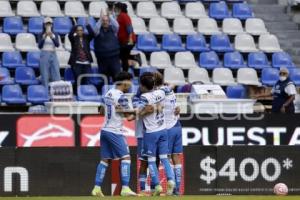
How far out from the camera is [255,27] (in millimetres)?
21406

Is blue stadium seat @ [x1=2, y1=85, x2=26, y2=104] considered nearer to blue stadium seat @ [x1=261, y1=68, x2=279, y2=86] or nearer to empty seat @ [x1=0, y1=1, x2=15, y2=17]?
empty seat @ [x1=0, y1=1, x2=15, y2=17]

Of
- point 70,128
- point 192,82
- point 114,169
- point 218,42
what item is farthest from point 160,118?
point 218,42

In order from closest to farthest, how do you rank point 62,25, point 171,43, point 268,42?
point 62,25, point 171,43, point 268,42

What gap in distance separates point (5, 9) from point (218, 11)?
4785mm

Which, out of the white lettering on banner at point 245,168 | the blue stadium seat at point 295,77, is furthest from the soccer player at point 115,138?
the blue stadium seat at point 295,77

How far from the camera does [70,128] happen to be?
53.3 ft

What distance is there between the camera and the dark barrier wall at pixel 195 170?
1423 cm

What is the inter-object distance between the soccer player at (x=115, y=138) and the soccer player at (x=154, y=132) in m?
0.24

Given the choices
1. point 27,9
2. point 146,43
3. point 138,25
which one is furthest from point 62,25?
point 146,43

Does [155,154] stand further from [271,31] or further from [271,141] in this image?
[271,31]

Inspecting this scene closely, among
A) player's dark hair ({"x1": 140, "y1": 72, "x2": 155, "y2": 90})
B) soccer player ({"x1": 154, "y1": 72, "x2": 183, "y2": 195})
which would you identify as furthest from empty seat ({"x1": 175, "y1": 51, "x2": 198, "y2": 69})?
player's dark hair ({"x1": 140, "y1": 72, "x2": 155, "y2": 90})

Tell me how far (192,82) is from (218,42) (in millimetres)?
1841

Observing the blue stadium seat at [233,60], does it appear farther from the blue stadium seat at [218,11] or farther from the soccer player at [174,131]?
the soccer player at [174,131]

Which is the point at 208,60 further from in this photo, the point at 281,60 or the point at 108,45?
the point at 108,45
